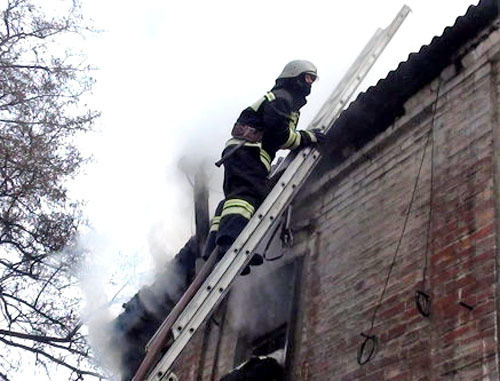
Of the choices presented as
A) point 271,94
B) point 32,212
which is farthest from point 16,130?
point 271,94

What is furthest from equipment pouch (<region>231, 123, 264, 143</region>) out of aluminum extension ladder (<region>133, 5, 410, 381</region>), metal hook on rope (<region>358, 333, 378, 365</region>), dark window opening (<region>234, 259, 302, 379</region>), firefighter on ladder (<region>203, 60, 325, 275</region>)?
metal hook on rope (<region>358, 333, 378, 365</region>)

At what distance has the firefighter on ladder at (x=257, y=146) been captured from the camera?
18.2ft

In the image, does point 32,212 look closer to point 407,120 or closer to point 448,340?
point 407,120

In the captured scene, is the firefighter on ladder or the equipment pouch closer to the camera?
the firefighter on ladder

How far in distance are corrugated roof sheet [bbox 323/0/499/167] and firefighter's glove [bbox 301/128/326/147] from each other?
0.58 meters

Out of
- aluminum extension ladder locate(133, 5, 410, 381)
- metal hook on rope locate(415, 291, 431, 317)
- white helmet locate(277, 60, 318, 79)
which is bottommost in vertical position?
metal hook on rope locate(415, 291, 431, 317)

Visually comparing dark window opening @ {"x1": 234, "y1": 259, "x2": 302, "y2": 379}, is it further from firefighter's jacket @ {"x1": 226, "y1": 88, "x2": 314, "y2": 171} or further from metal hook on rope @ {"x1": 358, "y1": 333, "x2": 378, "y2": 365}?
firefighter's jacket @ {"x1": 226, "y1": 88, "x2": 314, "y2": 171}

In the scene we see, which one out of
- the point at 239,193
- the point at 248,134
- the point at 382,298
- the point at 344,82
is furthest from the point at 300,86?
the point at 382,298

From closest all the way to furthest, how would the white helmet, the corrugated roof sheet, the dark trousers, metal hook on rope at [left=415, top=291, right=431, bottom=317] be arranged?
metal hook on rope at [left=415, top=291, right=431, bottom=317] < the dark trousers < the corrugated roof sheet < the white helmet

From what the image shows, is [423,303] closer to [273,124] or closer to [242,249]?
[242,249]

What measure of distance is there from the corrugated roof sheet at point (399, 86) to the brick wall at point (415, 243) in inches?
3.6

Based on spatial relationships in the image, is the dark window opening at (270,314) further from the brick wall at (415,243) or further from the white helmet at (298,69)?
the white helmet at (298,69)

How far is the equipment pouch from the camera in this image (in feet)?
18.6

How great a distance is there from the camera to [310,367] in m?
5.73
